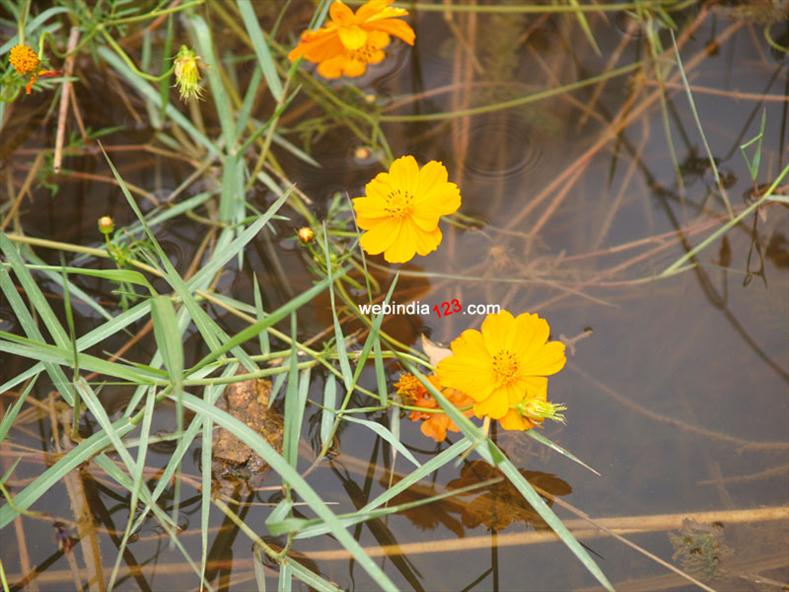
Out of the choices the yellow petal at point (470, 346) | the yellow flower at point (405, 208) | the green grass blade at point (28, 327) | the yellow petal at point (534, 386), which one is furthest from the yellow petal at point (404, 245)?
the green grass blade at point (28, 327)

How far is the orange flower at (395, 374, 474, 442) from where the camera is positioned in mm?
1289

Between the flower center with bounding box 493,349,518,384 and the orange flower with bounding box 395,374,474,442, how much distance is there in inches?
4.3

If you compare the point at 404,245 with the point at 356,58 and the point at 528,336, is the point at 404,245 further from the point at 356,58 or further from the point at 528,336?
the point at 356,58

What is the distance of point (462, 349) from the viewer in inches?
47.9

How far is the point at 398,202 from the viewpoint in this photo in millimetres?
1268

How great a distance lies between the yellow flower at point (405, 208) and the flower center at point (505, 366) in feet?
0.68

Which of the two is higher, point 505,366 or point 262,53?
point 262,53

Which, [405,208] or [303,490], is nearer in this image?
[303,490]

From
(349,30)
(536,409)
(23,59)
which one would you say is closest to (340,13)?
(349,30)

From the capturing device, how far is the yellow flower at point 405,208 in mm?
1257

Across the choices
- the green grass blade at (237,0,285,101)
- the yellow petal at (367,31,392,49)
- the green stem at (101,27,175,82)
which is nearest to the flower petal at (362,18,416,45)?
the yellow petal at (367,31,392,49)

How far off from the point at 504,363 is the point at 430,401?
18cm

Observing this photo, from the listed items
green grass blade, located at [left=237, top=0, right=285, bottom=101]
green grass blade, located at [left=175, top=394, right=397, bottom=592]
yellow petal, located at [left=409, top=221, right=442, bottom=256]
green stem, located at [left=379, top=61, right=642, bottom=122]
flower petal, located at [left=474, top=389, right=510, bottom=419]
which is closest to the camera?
green grass blade, located at [left=175, top=394, right=397, bottom=592]

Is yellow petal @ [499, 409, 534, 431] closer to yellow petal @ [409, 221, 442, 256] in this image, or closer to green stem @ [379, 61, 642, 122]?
yellow petal @ [409, 221, 442, 256]
